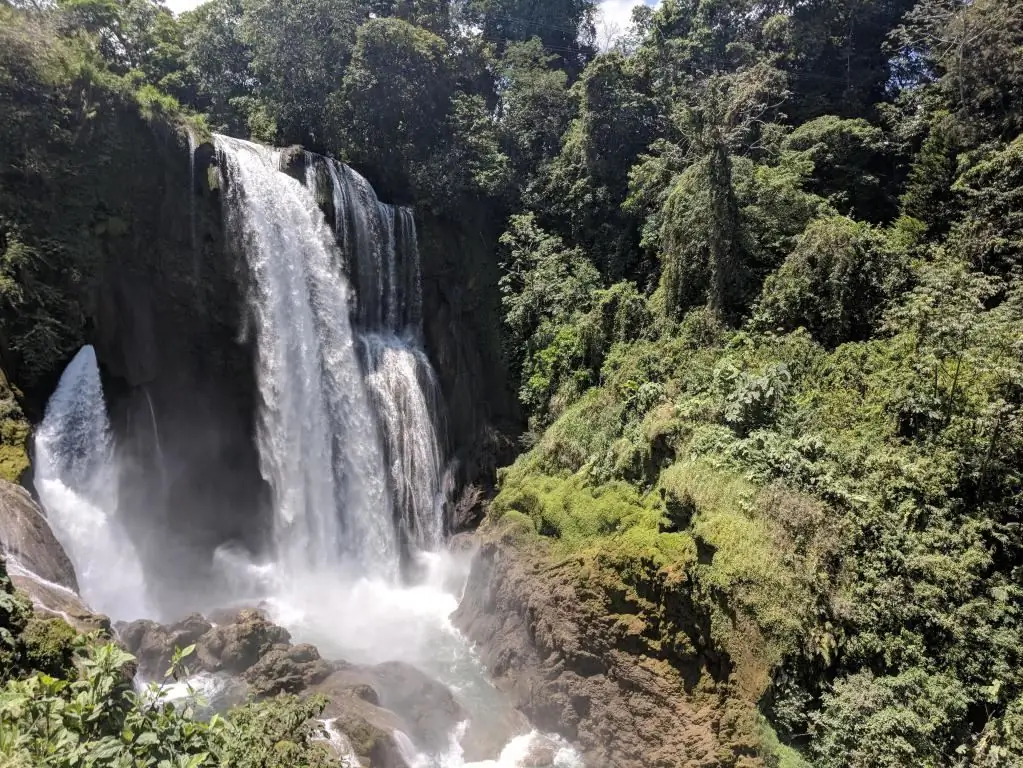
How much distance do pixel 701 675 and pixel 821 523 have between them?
3278 mm

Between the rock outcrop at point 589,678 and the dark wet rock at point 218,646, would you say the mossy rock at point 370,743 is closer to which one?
the dark wet rock at point 218,646

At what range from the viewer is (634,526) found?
1230 centimetres

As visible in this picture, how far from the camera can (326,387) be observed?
746 inches

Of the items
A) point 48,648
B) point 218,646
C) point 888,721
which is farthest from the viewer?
point 218,646

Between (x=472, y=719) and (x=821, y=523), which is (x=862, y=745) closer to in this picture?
(x=821, y=523)

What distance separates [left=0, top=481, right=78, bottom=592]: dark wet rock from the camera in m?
10.0

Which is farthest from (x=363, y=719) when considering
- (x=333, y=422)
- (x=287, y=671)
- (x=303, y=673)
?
(x=333, y=422)

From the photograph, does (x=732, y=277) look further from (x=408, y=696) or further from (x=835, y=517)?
(x=408, y=696)

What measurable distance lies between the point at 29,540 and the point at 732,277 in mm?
15476

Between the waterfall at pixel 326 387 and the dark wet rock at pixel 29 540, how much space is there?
7.29m

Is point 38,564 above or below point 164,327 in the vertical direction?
below

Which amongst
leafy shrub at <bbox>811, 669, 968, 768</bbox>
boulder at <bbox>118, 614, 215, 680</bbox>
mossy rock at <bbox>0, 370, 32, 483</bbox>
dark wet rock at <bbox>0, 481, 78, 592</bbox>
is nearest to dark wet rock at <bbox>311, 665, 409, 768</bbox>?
boulder at <bbox>118, 614, 215, 680</bbox>

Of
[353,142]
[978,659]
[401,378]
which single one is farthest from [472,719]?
[353,142]

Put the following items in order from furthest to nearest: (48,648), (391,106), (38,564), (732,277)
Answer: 1. (391,106)
2. (732,277)
3. (38,564)
4. (48,648)
